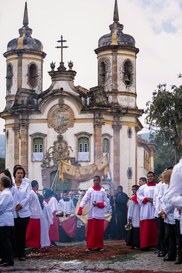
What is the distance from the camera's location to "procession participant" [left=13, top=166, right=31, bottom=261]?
1352 cm

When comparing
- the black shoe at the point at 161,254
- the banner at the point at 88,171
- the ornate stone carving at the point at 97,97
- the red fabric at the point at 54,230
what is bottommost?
the black shoe at the point at 161,254

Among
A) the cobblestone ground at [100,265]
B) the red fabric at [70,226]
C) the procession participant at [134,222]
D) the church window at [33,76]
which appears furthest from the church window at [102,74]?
the cobblestone ground at [100,265]

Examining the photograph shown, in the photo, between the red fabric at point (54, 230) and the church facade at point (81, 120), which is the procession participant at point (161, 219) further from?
the church facade at point (81, 120)

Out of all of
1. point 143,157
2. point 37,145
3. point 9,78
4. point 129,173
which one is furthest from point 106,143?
point 143,157

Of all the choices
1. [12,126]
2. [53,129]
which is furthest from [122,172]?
[12,126]

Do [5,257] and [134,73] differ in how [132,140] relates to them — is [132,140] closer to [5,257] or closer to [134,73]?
[134,73]

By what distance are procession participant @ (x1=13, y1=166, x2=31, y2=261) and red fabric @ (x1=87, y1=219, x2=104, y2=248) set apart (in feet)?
9.79

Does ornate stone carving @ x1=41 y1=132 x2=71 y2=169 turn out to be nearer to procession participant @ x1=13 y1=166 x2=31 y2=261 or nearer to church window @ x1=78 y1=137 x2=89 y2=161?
church window @ x1=78 y1=137 x2=89 y2=161

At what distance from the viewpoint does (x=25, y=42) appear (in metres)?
49.2

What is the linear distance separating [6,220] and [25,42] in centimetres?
3806

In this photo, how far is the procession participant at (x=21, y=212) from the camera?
13.5 metres

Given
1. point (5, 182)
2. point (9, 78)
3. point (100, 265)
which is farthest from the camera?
point (9, 78)

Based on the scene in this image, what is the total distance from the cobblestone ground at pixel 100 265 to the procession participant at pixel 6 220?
0.25 m

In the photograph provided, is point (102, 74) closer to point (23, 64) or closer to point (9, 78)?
point (23, 64)
